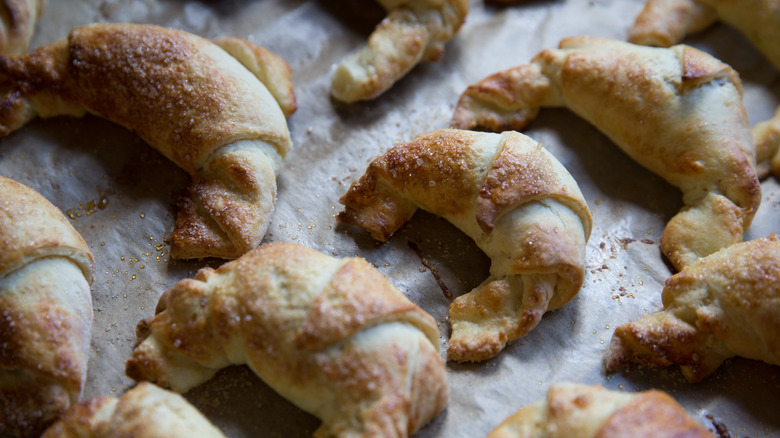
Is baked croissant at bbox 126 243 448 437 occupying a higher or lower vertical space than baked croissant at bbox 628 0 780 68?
lower

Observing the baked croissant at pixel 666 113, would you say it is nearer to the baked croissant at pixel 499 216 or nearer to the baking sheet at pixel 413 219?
the baking sheet at pixel 413 219

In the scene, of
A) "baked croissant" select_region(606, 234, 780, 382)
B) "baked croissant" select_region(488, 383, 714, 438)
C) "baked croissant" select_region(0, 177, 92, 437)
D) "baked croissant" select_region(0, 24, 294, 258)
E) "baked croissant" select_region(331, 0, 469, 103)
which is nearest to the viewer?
"baked croissant" select_region(488, 383, 714, 438)

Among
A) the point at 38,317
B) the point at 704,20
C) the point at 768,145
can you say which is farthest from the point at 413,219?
the point at 704,20

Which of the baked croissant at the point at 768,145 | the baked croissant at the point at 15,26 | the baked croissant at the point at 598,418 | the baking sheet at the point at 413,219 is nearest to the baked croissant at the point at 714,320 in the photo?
the baking sheet at the point at 413,219

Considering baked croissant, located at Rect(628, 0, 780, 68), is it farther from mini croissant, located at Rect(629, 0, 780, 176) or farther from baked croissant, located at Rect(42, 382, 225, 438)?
baked croissant, located at Rect(42, 382, 225, 438)

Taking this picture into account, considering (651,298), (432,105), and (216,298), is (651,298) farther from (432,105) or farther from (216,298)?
(216,298)

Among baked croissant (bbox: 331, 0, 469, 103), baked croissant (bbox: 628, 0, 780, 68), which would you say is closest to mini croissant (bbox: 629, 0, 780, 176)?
baked croissant (bbox: 628, 0, 780, 68)
